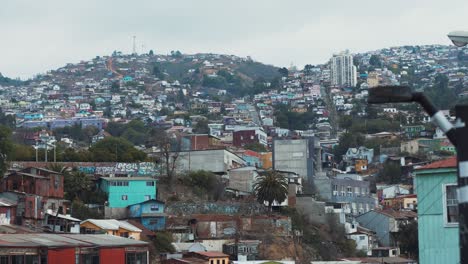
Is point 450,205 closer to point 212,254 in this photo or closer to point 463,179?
point 463,179

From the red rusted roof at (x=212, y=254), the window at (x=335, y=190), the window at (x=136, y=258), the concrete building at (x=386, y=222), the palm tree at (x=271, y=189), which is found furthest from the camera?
the window at (x=335, y=190)

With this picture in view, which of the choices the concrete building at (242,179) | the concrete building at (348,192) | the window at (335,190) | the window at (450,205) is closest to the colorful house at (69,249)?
the window at (450,205)

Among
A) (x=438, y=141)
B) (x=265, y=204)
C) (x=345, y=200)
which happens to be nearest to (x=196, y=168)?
(x=265, y=204)

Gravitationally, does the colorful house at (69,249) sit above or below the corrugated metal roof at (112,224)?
below

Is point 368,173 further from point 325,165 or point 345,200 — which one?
point 345,200

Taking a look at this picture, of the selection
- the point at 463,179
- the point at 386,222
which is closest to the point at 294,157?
the point at 386,222

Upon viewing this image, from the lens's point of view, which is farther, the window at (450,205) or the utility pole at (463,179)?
the window at (450,205)

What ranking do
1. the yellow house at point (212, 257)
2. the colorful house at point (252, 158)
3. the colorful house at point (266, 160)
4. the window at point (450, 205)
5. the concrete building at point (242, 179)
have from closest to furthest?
the window at point (450, 205) < the yellow house at point (212, 257) < the concrete building at point (242, 179) < the colorful house at point (252, 158) < the colorful house at point (266, 160)

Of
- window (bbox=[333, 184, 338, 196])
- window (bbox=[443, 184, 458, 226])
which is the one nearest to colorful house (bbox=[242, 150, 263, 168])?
window (bbox=[333, 184, 338, 196])

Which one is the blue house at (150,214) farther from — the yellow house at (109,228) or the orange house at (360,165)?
the orange house at (360,165)
